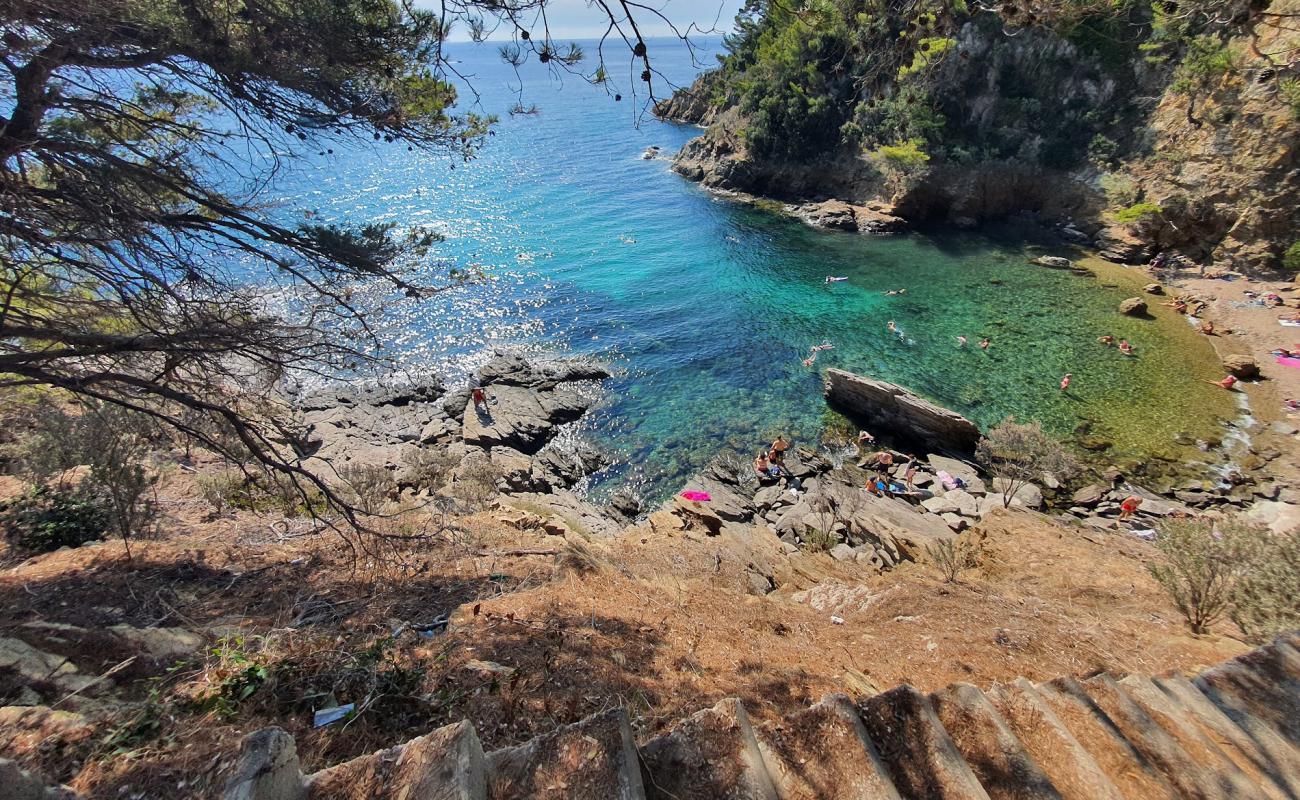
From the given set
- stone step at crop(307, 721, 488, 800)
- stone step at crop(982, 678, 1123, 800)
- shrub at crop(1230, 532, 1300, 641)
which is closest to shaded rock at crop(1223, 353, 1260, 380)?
shrub at crop(1230, 532, 1300, 641)

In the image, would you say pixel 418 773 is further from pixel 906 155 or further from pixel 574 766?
pixel 906 155

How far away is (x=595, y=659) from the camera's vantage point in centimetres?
523

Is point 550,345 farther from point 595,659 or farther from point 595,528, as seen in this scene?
point 595,659

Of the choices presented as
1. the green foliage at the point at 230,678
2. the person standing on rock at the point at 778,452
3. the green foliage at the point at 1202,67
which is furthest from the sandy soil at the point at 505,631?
the green foliage at the point at 1202,67

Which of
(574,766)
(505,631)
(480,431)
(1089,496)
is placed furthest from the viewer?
(480,431)

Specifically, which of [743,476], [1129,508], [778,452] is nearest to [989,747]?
[743,476]

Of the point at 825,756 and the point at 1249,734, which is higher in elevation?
the point at 825,756

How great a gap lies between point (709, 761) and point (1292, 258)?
32.2m

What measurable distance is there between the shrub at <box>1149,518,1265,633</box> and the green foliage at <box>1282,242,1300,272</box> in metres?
23.1

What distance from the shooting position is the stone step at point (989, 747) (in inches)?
130

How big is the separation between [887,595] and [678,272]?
23.3 m

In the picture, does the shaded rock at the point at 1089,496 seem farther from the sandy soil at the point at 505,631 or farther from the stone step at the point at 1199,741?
the stone step at the point at 1199,741

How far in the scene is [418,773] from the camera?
275 cm

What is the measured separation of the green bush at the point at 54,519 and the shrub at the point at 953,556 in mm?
12497
